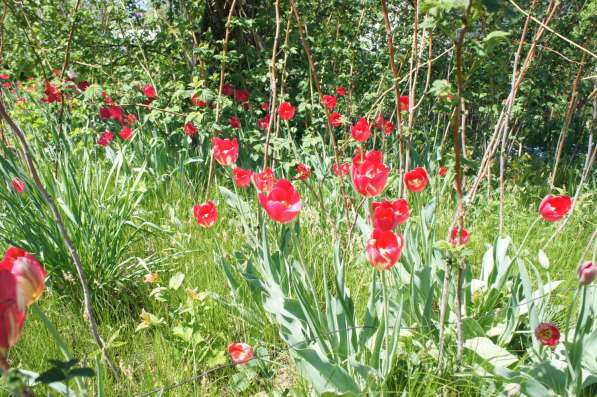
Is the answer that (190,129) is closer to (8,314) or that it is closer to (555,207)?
(555,207)

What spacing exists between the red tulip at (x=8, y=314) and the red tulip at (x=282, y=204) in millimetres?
690

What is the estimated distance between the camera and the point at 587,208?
9.49 feet

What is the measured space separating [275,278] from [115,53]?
120 inches

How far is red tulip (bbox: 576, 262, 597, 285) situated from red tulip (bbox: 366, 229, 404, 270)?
41 cm

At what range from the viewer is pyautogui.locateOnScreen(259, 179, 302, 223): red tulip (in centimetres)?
124

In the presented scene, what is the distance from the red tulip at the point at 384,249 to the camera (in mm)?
1086

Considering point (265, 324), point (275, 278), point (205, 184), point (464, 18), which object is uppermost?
point (464, 18)

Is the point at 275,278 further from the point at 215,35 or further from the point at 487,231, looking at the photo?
the point at 215,35

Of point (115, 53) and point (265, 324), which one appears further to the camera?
point (115, 53)

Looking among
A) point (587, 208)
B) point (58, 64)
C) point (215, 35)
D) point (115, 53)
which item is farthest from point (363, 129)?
point (58, 64)

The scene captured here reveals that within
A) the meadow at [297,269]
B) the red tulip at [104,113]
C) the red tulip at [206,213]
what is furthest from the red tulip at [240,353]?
the red tulip at [104,113]

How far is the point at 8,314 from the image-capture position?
0.59 meters

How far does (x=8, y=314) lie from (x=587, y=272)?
43.1 inches

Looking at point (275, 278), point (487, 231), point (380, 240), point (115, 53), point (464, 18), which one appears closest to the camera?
point (464, 18)
